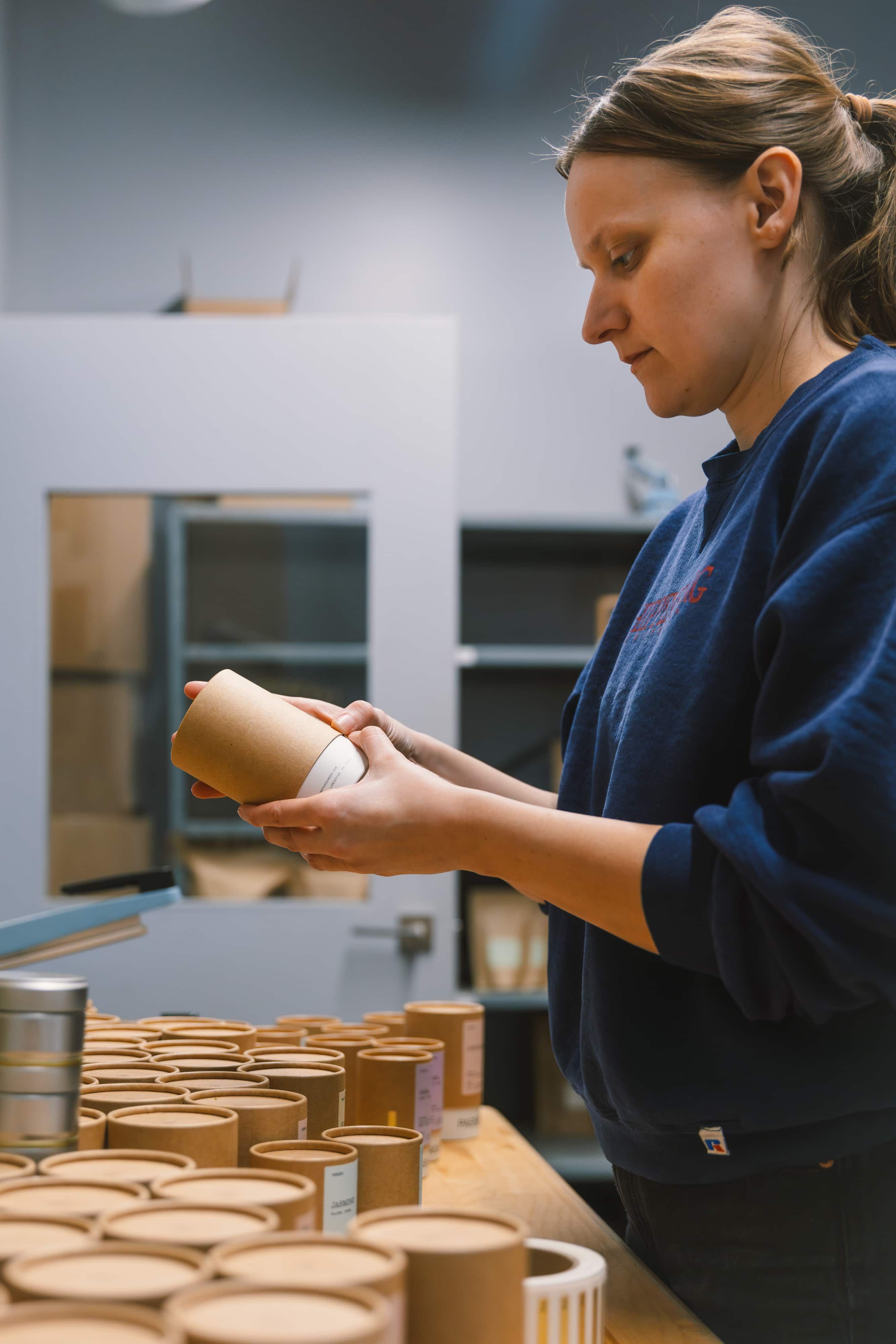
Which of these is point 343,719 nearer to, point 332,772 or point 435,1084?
point 332,772

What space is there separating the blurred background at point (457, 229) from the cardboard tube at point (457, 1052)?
4.01 feet

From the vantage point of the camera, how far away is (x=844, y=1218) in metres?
0.82

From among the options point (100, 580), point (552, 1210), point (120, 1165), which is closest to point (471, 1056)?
point (552, 1210)

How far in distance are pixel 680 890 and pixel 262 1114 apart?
305mm

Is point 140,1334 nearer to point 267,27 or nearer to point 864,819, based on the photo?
point 864,819

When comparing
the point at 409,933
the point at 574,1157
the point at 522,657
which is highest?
the point at 522,657

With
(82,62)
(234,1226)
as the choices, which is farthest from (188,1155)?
(82,62)

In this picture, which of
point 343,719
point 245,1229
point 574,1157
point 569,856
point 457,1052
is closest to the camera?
point 245,1229

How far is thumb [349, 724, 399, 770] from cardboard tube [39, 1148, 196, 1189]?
1.01 feet

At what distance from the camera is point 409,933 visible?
2363mm

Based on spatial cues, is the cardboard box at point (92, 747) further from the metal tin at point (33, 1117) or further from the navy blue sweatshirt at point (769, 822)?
the metal tin at point (33, 1117)

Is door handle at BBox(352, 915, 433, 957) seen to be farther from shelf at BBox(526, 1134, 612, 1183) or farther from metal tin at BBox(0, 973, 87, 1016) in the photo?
metal tin at BBox(0, 973, 87, 1016)

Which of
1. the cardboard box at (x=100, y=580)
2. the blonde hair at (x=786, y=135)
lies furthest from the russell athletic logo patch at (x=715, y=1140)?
the cardboard box at (x=100, y=580)

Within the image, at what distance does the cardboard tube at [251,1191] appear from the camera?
1.95ft
